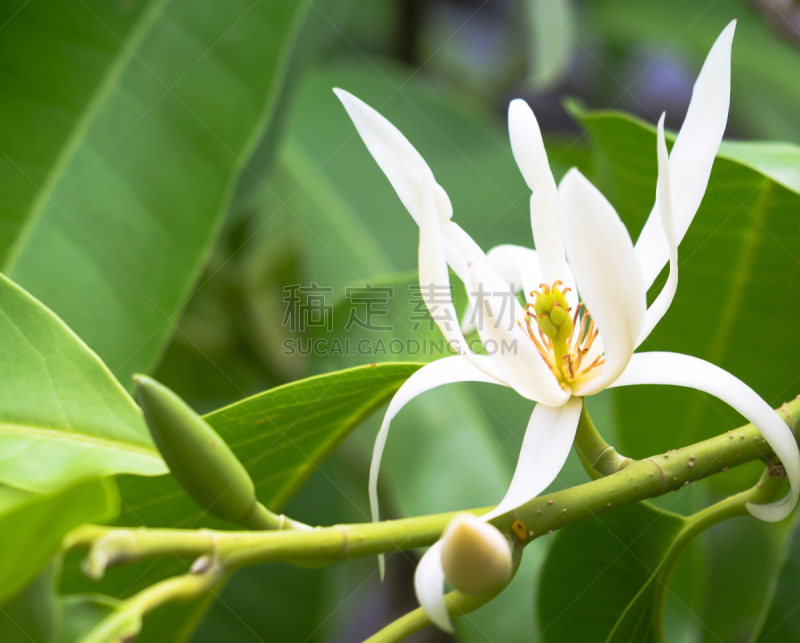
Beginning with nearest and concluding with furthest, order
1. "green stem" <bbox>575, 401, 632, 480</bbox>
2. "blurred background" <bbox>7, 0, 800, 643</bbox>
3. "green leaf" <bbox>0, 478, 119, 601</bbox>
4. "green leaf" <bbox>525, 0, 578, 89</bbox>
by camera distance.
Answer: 1. "green leaf" <bbox>0, 478, 119, 601</bbox>
2. "green stem" <bbox>575, 401, 632, 480</bbox>
3. "blurred background" <bbox>7, 0, 800, 643</bbox>
4. "green leaf" <bbox>525, 0, 578, 89</bbox>

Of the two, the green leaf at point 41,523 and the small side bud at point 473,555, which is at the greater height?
the green leaf at point 41,523

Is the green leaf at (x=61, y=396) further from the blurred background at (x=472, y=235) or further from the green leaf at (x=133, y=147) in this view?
the green leaf at (x=133, y=147)

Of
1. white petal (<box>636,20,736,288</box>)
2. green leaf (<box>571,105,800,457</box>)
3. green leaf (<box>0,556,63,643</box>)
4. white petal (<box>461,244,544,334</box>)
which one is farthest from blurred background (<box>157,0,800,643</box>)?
green leaf (<box>0,556,63,643</box>)

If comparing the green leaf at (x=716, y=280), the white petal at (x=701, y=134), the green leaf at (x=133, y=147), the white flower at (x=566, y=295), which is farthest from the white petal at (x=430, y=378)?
the green leaf at (x=133, y=147)

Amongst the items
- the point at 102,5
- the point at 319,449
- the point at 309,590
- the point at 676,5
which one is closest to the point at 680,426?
the point at 319,449

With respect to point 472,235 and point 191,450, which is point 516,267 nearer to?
point 191,450

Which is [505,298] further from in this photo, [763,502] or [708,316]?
[708,316]

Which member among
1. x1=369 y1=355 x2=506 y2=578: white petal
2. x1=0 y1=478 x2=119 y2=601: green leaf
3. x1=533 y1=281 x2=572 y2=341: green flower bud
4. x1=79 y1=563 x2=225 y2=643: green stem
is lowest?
x1=79 y1=563 x2=225 y2=643: green stem

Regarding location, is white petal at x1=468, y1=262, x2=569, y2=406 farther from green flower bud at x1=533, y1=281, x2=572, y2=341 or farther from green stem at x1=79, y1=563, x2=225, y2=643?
green stem at x1=79, y1=563, x2=225, y2=643
